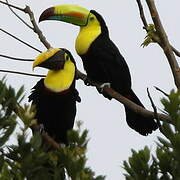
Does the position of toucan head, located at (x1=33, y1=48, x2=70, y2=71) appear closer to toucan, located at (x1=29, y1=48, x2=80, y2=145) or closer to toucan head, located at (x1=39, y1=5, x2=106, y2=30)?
toucan, located at (x1=29, y1=48, x2=80, y2=145)

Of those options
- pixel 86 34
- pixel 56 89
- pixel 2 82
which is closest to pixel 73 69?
pixel 56 89

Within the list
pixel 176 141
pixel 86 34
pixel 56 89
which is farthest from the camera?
pixel 86 34

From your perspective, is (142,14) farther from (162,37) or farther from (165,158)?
(165,158)

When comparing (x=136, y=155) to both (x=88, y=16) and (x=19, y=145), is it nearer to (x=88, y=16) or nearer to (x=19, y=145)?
(x=19, y=145)

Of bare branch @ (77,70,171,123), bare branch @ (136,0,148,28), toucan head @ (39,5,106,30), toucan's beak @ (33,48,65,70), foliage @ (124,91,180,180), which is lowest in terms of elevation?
foliage @ (124,91,180,180)

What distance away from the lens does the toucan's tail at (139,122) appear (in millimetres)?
5411

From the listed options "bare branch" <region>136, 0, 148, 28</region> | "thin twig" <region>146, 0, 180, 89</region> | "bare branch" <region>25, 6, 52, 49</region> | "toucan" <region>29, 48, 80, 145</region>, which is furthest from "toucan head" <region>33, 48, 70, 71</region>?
"thin twig" <region>146, 0, 180, 89</region>

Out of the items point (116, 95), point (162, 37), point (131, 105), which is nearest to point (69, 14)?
point (116, 95)

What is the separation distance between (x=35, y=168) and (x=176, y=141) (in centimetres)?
64

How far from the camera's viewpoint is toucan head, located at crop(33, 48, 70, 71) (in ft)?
15.6

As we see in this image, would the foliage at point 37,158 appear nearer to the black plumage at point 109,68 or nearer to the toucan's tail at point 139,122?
the toucan's tail at point 139,122

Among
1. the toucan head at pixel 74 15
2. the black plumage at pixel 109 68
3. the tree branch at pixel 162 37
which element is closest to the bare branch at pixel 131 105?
the black plumage at pixel 109 68

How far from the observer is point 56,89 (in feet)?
16.2

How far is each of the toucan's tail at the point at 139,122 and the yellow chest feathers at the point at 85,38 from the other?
69 centimetres
